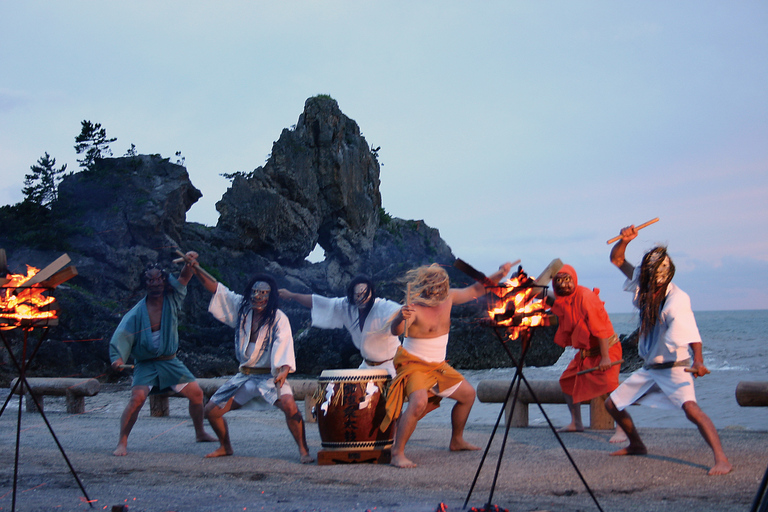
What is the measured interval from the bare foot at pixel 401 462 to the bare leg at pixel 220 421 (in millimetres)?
1499

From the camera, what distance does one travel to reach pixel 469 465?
17.2 feet

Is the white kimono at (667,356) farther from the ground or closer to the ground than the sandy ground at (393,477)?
farther from the ground

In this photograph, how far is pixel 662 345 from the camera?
16.5ft

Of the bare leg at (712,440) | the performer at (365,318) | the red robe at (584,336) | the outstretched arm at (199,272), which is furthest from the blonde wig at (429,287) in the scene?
the bare leg at (712,440)

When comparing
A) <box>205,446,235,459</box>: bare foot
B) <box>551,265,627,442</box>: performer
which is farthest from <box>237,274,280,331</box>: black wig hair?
<box>551,265,627,442</box>: performer

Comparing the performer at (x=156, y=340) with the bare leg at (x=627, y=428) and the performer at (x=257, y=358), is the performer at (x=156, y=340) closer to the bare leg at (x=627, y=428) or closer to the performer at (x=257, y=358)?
the performer at (x=257, y=358)

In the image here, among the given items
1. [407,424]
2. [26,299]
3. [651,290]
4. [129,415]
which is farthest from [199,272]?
[651,290]

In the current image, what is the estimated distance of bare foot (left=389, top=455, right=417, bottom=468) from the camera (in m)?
5.23

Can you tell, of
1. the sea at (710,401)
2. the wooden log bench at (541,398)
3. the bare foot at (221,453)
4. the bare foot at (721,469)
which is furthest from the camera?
the sea at (710,401)

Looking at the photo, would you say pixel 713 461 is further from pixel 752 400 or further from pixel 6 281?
pixel 6 281

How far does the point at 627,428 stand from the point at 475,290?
5.41 feet

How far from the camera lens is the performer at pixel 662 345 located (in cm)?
486

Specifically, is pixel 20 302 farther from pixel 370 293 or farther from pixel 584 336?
pixel 584 336

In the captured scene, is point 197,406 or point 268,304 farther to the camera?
point 197,406
